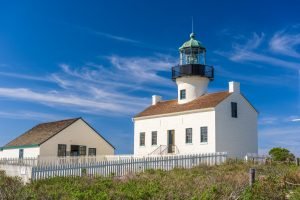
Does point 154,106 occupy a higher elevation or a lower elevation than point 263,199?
higher

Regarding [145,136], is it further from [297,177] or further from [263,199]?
[263,199]

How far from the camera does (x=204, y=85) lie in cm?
2991

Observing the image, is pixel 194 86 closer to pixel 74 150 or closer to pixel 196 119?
pixel 196 119

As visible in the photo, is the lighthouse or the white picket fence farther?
the lighthouse

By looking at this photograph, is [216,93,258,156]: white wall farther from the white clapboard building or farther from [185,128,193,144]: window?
[185,128,193,144]: window

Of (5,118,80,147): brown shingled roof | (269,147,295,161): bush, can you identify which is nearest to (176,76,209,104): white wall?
(269,147,295,161): bush

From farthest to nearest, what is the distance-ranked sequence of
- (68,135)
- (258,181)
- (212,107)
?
1. (68,135)
2. (212,107)
3. (258,181)

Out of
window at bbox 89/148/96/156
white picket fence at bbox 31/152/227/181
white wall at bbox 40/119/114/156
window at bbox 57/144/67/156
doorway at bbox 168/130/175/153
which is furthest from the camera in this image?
window at bbox 89/148/96/156

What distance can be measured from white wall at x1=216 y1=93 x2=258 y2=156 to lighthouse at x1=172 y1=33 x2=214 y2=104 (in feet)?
10.5

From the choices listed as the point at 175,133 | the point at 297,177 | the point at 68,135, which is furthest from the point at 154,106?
the point at 297,177

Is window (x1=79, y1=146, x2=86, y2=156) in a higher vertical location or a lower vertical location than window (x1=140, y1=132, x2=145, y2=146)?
lower

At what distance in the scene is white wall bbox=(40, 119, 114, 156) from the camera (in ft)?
102

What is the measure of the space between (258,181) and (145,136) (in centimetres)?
1816

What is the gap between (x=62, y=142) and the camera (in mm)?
31750
